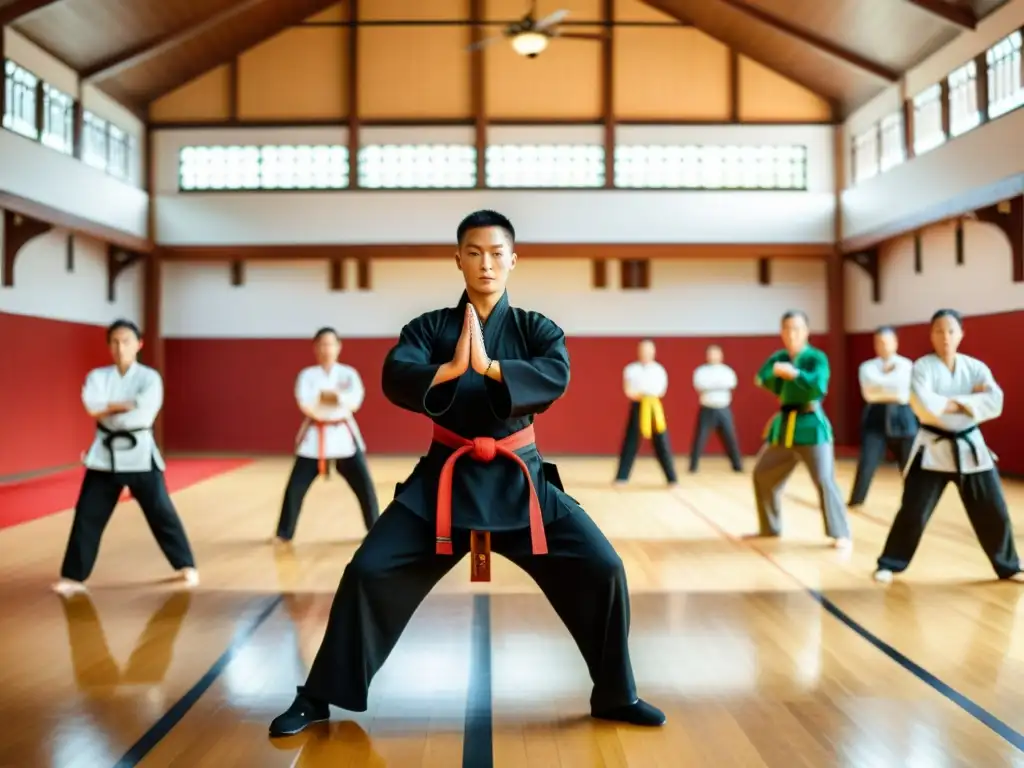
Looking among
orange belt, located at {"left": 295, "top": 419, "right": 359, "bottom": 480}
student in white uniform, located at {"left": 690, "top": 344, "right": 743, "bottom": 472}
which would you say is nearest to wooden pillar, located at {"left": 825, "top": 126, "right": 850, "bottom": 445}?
student in white uniform, located at {"left": 690, "top": 344, "right": 743, "bottom": 472}

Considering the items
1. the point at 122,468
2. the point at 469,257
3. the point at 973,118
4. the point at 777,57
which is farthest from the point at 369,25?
the point at 469,257

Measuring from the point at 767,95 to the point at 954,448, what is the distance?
848 cm

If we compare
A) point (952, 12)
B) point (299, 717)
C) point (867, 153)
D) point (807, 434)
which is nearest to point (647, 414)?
point (807, 434)

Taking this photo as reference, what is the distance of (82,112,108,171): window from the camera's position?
9628mm

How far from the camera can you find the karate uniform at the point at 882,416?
20.8ft

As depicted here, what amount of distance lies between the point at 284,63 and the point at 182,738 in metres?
10.4

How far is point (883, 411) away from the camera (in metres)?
6.42

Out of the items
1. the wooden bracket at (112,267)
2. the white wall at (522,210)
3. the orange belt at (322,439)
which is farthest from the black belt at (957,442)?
the wooden bracket at (112,267)

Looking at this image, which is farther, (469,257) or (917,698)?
(917,698)

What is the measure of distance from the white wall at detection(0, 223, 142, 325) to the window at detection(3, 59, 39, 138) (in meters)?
1.14

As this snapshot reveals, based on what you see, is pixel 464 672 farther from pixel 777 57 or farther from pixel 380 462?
pixel 777 57

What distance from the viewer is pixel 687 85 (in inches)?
436

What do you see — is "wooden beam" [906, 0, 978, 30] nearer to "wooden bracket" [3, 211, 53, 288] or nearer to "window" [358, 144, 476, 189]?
"window" [358, 144, 476, 189]

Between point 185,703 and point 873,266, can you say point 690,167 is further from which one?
point 185,703
